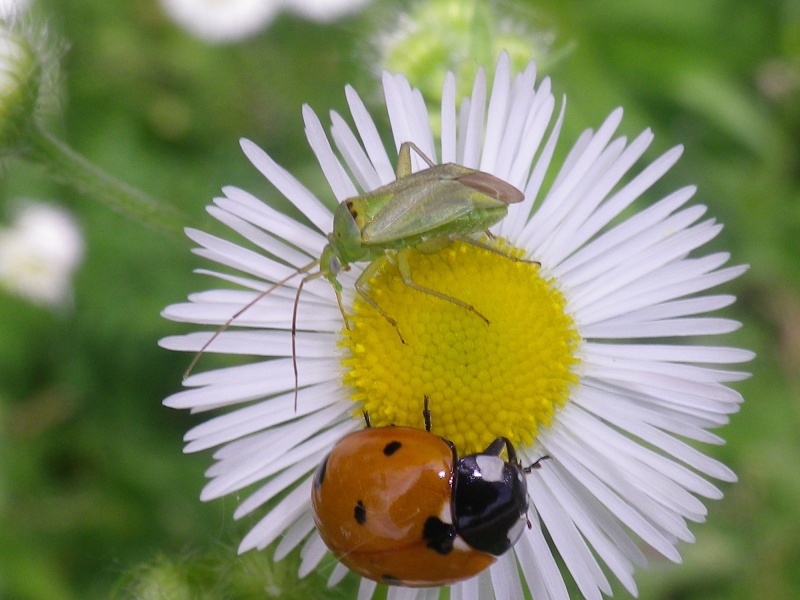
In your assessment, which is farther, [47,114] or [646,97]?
[646,97]

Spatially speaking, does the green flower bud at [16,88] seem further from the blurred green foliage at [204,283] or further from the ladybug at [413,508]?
the ladybug at [413,508]

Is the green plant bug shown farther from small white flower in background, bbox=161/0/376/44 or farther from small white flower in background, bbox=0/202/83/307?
small white flower in background, bbox=161/0/376/44

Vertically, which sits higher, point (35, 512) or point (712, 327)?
point (712, 327)

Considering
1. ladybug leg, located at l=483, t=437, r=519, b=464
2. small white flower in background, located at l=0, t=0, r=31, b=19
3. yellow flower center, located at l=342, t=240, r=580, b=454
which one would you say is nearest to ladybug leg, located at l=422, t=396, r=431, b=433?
yellow flower center, located at l=342, t=240, r=580, b=454

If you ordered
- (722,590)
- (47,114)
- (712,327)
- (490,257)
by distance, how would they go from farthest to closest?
1. (722,590)
2. (47,114)
3. (490,257)
4. (712,327)

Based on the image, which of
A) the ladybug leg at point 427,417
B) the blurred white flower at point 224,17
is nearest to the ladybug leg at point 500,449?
the ladybug leg at point 427,417

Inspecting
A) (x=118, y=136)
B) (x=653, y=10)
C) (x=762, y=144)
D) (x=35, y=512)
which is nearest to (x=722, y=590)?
(x=762, y=144)

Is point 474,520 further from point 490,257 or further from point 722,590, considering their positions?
point 722,590

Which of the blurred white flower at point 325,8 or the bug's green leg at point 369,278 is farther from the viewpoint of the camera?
the blurred white flower at point 325,8

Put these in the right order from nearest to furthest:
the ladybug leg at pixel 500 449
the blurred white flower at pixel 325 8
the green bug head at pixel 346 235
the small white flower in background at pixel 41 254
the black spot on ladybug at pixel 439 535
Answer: the black spot on ladybug at pixel 439 535 < the ladybug leg at pixel 500 449 < the green bug head at pixel 346 235 < the small white flower in background at pixel 41 254 < the blurred white flower at pixel 325 8
